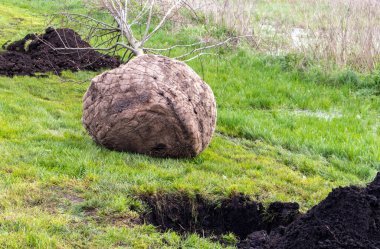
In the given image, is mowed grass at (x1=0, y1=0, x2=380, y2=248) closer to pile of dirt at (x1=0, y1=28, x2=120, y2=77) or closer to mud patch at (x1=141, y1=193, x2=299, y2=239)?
mud patch at (x1=141, y1=193, x2=299, y2=239)

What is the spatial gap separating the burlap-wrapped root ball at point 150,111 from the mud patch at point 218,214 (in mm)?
1067

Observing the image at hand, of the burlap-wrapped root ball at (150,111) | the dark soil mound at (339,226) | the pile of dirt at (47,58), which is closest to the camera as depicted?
the dark soil mound at (339,226)

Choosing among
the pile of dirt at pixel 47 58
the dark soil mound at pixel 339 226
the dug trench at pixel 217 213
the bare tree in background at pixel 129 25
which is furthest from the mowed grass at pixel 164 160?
the bare tree in background at pixel 129 25

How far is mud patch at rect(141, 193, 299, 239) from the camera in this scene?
184 inches

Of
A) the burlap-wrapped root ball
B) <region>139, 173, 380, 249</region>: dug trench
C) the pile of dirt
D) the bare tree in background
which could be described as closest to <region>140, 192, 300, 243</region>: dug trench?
<region>139, 173, 380, 249</region>: dug trench

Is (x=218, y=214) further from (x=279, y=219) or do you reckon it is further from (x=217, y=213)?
(x=279, y=219)

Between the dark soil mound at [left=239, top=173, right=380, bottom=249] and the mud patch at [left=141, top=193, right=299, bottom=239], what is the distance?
78 cm

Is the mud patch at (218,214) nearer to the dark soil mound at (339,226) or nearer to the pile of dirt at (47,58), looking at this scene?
the dark soil mound at (339,226)

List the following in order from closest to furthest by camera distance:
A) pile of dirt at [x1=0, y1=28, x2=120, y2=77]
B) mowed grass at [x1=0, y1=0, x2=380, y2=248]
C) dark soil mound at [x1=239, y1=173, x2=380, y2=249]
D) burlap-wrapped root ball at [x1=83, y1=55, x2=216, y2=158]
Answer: dark soil mound at [x1=239, y1=173, x2=380, y2=249] < mowed grass at [x1=0, y1=0, x2=380, y2=248] < burlap-wrapped root ball at [x1=83, y1=55, x2=216, y2=158] < pile of dirt at [x1=0, y1=28, x2=120, y2=77]

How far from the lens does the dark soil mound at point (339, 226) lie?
351cm

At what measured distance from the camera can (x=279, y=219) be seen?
471 cm

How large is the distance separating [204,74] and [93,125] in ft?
15.4

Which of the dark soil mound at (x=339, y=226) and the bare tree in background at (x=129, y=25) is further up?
the bare tree in background at (x=129, y=25)

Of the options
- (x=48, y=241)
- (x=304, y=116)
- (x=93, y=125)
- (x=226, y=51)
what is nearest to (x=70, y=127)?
(x=93, y=125)
